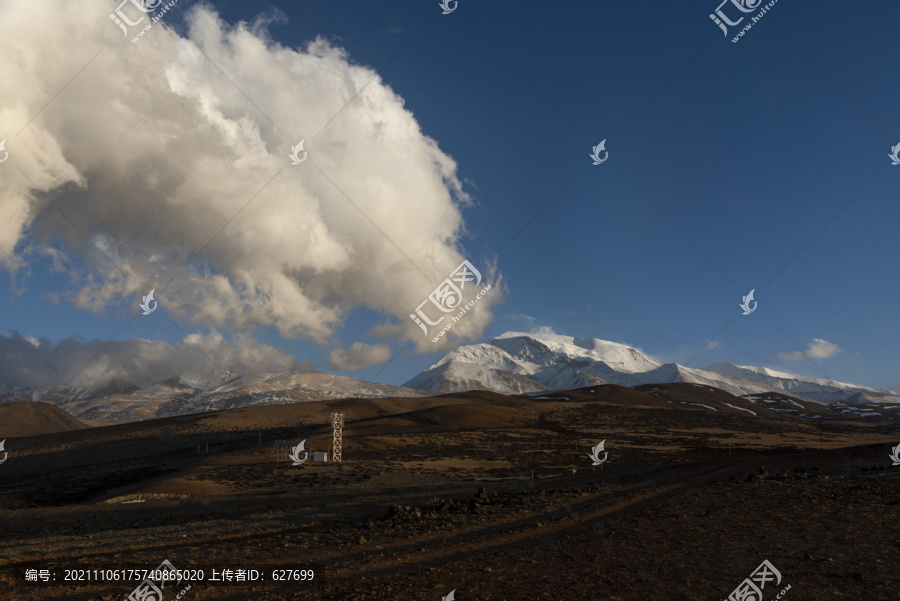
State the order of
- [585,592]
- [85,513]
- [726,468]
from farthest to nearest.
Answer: [726,468] < [85,513] < [585,592]

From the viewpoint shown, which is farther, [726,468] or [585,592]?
[726,468]

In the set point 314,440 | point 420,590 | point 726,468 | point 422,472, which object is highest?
point 314,440

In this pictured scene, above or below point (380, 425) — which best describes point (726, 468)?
below

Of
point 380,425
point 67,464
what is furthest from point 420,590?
point 67,464

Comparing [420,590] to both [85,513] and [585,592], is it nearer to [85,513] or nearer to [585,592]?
[585,592]

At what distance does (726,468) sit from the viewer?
3525cm

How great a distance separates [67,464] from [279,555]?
234 feet

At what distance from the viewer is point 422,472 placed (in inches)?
1630

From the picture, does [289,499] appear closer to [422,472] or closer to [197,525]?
[197,525]

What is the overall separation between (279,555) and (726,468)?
31216 mm

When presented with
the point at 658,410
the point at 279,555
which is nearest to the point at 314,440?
the point at 279,555

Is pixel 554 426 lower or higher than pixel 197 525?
higher

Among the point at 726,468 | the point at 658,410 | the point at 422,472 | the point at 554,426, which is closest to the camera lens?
the point at 726,468

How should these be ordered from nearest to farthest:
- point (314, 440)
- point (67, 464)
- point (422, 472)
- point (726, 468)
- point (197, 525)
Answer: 1. point (197, 525)
2. point (726, 468)
3. point (422, 472)
4. point (314, 440)
5. point (67, 464)
